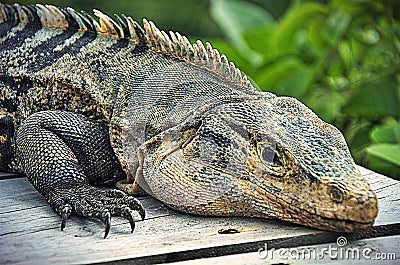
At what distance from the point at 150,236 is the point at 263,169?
595mm

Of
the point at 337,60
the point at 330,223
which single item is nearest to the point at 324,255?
the point at 330,223

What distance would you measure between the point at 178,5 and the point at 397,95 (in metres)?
6.12

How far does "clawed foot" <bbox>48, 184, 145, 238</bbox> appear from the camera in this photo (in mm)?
3090

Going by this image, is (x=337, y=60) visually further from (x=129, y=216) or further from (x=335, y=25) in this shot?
(x=129, y=216)

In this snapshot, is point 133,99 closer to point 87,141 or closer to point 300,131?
point 87,141

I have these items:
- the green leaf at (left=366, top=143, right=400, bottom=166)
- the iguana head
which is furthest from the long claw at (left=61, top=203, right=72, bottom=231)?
the green leaf at (left=366, top=143, right=400, bottom=166)

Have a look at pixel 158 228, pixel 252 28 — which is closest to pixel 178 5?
pixel 252 28

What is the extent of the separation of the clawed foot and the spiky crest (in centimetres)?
93

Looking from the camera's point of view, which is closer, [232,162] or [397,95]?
[232,162]

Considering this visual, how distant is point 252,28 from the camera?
7.09m

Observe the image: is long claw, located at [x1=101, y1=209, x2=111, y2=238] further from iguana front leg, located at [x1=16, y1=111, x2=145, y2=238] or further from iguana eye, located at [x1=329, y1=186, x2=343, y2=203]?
iguana eye, located at [x1=329, y1=186, x2=343, y2=203]

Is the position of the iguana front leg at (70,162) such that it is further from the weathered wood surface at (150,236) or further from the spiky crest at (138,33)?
the spiky crest at (138,33)

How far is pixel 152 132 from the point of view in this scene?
3.53 m

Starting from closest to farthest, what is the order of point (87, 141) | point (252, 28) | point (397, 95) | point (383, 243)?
point (383, 243), point (87, 141), point (397, 95), point (252, 28)
